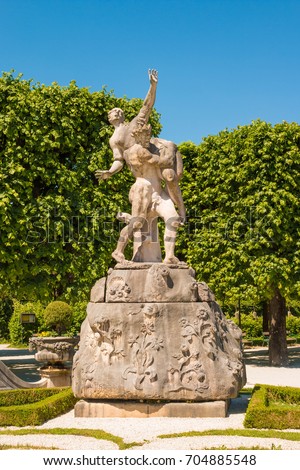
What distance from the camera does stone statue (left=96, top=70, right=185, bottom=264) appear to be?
13.0m

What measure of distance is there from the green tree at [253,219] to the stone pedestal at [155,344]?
36.8ft

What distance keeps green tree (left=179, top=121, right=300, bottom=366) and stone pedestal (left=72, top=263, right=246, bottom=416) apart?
11.2 m

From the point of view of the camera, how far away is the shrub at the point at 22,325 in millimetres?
38875

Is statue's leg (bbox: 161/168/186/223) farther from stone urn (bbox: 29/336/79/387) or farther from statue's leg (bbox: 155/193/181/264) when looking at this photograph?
stone urn (bbox: 29/336/79/387)

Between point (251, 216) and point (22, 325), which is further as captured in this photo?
point (22, 325)

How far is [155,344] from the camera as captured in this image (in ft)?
38.4

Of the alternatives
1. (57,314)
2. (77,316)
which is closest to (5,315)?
(77,316)

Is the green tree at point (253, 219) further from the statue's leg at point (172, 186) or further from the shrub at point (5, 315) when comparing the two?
the shrub at point (5, 315)

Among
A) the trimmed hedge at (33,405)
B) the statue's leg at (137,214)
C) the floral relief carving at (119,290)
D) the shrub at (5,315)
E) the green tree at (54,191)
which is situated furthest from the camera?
the shrub at (5,315)

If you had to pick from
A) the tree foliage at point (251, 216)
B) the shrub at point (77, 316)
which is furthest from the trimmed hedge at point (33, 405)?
the shrub at point (77, 316)

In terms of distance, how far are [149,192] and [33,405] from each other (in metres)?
4.87

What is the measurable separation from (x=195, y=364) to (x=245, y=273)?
1258 cm

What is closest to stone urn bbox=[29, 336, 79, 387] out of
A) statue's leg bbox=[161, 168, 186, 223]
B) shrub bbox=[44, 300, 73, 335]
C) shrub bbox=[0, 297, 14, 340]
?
shrub bbox=[44, 300, 73, 335]

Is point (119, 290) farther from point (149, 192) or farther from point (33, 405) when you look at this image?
point (33, 405)
